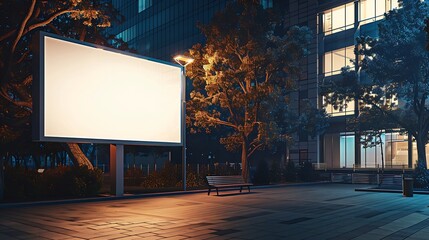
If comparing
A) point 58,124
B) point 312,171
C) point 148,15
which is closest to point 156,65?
point 58,124

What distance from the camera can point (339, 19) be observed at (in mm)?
55656

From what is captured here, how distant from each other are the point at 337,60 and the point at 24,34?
142 ft

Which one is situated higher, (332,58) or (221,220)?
(332,58)

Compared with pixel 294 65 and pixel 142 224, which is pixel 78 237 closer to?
pixel 142 224

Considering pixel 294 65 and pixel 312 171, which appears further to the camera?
pixel 312 171

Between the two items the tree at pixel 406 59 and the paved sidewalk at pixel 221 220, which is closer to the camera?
the paved sidewalk at pixel 221 220

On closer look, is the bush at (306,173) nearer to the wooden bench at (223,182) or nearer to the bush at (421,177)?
the bush at (421,177)

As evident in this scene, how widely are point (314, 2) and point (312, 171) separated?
32.1 m

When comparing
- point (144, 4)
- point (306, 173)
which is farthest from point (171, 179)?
point (144, 4)

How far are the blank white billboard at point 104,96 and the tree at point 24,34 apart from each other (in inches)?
62.7

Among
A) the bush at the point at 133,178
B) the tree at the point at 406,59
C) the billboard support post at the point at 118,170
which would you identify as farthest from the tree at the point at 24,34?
the tree at the point at 406,59

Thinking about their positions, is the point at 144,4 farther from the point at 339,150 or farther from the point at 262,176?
the point at 262,176

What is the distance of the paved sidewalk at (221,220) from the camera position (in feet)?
34.0

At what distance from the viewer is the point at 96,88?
18.2 meters
